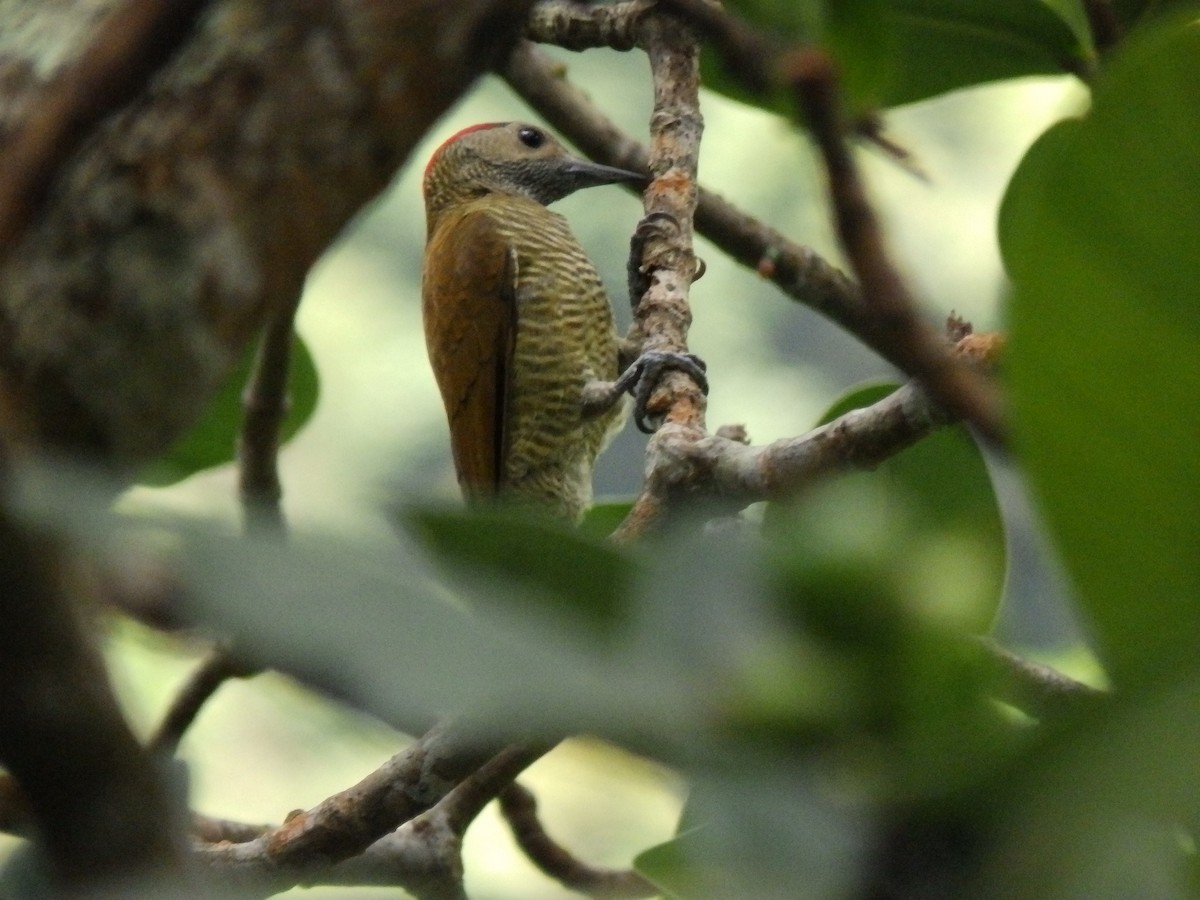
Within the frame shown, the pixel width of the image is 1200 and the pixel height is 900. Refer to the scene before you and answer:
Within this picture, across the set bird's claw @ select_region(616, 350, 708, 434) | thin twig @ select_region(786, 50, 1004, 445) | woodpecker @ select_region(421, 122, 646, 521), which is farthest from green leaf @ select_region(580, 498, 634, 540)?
thin twig @ select_region(786, 50, 1004, 445)

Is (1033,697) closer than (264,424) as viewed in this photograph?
Yes

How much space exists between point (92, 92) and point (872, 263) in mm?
330

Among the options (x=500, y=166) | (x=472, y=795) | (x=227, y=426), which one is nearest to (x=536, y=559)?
(x=472, y=795)

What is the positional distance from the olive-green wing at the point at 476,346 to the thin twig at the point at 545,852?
106cm

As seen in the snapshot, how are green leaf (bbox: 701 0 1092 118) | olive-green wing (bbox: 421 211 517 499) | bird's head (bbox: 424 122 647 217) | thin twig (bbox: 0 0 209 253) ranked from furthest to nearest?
bird's head (bbox: 424 122 647 217) → olive-green wing (bbox: 421 211 517 499) → green leaf (bbox: 701 0 1092 118) → thin twig (bbox: 0 0 209 253)

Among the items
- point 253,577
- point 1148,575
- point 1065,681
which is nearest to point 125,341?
point 253,577

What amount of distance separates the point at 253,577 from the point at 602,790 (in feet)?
0.45

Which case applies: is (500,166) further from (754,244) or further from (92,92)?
(92,92)

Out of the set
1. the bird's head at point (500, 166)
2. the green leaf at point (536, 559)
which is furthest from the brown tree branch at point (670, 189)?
the green leaf at point (536, 559)

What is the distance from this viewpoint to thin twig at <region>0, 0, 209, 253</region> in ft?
1.87

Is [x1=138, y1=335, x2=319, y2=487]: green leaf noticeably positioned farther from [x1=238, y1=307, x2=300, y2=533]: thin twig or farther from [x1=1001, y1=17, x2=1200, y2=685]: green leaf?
[x1=1001, y1=17, x2=1200, y2=685]: green leaf

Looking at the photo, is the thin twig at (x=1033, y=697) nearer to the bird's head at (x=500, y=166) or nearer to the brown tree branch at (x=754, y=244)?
the brown tree branch at (x=754, y=244)

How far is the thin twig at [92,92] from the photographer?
1.87ft

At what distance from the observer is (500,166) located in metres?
3.55
